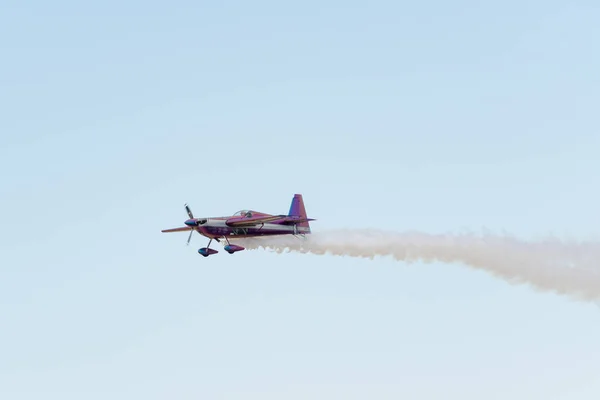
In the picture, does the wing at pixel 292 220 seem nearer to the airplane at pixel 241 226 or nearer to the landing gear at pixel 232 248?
the airplane at pixel 241 226

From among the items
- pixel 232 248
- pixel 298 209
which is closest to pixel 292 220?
pixel 298 209

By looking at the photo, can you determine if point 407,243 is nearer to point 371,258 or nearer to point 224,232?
point 371,258

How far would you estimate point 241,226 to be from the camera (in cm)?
12938

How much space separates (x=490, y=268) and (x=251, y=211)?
63.2ft

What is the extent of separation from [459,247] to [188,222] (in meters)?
21.9

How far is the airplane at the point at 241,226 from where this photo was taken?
12850 centimetres

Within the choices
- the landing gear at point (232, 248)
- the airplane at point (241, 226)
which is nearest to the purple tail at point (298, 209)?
the airplane at point (241, 226)

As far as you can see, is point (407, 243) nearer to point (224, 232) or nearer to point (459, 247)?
point (459, 247)

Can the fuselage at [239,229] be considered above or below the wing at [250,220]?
below

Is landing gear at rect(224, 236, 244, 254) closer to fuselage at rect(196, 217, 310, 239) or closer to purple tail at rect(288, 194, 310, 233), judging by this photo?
fuselage at rect(196, 217, 310, 239)

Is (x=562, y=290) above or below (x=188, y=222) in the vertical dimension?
below

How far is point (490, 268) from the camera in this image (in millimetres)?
130125

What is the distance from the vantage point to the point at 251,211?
130m

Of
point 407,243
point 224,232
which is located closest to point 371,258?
point 407,243
